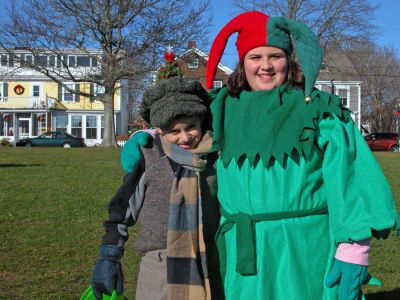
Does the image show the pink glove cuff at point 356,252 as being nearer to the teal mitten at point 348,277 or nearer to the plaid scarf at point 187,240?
the teal mitten at point 348,277

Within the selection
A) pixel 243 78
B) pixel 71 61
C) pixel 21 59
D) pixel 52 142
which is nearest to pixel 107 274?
pixel 243 78

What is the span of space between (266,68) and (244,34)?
0.21 metres

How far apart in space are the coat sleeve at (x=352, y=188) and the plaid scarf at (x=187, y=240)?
0.59 meters

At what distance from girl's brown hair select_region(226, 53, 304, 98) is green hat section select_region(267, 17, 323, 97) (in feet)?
0.12

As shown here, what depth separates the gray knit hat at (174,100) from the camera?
2582 mm

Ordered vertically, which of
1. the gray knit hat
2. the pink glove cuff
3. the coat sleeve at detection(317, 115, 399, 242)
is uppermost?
the gray knit hat

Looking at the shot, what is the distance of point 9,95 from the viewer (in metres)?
50.7

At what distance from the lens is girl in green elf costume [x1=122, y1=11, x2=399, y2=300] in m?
2.20

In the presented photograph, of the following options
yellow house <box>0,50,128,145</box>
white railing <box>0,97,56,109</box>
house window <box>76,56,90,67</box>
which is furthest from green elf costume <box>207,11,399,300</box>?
white railing <box>0,97,56,109</box>

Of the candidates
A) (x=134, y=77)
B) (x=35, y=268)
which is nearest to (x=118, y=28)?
(x=134, y=77)

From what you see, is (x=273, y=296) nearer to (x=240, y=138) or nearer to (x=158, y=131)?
(x=240, y=138)

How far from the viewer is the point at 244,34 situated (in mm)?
2566

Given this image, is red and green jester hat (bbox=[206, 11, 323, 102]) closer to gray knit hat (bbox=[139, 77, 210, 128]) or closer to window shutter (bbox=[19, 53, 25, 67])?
gray knit hat (bbox=[139, 77, 210, 128])

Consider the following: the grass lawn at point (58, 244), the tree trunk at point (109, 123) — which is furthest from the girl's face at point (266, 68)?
the tree trunk at point (109, 123)
